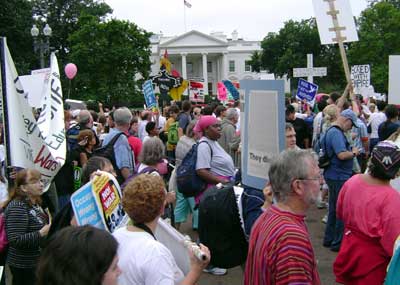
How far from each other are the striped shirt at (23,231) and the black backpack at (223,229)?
4.15 feet

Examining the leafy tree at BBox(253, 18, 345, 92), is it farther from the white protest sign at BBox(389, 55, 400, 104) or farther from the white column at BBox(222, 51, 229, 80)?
the white protest sign at BBox(389, 55, 400, 104)

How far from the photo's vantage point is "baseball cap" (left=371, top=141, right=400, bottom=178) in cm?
327

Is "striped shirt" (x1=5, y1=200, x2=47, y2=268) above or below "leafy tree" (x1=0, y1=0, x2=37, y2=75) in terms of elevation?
below

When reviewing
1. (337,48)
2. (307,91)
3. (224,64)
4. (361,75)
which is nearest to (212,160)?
(307,91)

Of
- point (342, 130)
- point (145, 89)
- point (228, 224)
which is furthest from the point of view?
point (145, 89)

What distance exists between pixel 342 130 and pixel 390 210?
10.7 ft

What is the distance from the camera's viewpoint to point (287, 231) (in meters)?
2.41

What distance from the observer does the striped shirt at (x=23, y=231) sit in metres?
3.86

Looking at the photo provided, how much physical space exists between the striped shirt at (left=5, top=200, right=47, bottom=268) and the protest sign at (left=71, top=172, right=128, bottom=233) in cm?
86

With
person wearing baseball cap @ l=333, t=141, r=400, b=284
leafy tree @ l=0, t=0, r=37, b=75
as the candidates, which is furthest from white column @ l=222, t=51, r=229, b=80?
person wearing baseball cap @ l=333, t=141, r=400, b=284

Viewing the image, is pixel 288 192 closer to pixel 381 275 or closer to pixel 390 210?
pixel 390 210

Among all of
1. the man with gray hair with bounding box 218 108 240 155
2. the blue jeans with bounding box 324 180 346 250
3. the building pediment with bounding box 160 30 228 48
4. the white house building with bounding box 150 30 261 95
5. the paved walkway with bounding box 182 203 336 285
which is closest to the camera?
the paved walkway with bounding box 182 203 336 285

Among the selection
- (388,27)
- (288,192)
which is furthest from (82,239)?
(388,27)

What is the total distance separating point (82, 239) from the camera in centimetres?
180
